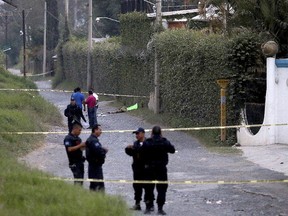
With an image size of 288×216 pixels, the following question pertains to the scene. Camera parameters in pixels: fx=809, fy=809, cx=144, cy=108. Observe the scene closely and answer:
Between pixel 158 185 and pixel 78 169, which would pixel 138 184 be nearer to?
pixel 158 185

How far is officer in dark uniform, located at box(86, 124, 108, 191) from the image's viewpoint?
42.5 ft

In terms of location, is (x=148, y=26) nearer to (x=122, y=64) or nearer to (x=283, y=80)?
(x=122, y=64)

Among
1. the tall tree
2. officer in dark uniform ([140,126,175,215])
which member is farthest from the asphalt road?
the tall tree

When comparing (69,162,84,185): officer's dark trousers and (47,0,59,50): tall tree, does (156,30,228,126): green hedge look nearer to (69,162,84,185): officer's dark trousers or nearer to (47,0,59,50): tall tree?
(69,162,84,185): officer's dark trousers

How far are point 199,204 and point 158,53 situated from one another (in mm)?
17632

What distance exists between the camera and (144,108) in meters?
34.8

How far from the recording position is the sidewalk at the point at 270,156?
57.8 feet

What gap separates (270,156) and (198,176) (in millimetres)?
2870

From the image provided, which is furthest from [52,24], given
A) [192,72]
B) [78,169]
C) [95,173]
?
[95,173]

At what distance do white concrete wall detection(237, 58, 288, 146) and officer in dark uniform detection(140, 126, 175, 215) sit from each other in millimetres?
Answer: 8395

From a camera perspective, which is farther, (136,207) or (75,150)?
(75,150)

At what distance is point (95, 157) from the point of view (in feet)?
42.7

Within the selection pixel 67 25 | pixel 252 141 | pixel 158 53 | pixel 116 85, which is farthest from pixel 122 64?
pixel 67 25

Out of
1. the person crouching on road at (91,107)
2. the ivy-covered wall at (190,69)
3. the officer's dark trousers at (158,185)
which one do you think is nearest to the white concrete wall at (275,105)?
the ivy-covered wall at (190,69)
